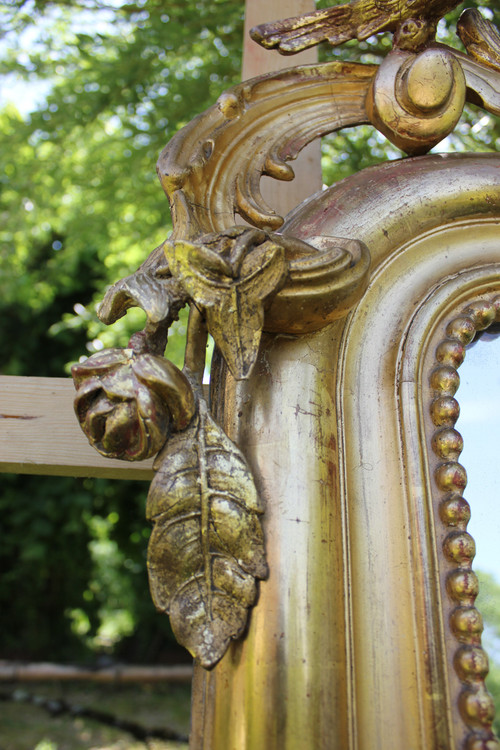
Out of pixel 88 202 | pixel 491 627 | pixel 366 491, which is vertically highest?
pixel 88 202

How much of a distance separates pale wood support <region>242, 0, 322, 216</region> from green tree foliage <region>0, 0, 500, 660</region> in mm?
38

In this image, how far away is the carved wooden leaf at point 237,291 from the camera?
59 cm

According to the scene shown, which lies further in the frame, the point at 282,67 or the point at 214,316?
the point at 282,67

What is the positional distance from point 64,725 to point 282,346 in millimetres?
3703

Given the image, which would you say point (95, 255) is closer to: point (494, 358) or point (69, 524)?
point (69, 524)

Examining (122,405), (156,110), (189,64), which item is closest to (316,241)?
(122,405)

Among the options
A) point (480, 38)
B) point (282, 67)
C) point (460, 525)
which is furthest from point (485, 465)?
point (282, 67)

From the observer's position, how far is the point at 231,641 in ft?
1.83

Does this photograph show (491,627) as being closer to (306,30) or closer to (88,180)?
(306,30)

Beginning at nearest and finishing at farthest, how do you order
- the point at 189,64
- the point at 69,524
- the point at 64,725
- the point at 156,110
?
1. the point at 156,110
2. the point at 189,64
3. the point at 64,725
4. the point at 69,524

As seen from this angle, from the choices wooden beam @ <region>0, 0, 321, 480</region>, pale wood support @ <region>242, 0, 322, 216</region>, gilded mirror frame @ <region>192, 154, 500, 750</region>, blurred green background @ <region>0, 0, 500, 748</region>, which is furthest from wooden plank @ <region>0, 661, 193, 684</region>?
gilded mirror frame @ <region>192, 154, 500, 750</region>

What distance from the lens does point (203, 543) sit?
1.88ft

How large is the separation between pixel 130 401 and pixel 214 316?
110 mm

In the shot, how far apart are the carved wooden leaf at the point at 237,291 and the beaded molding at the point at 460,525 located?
0.74 feet
